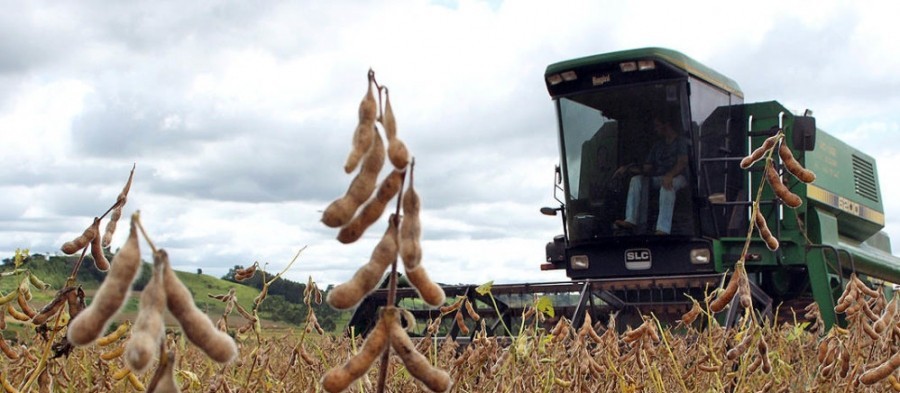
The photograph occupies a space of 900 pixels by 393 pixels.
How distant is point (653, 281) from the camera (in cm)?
978

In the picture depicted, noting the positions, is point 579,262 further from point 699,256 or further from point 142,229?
point 142,229

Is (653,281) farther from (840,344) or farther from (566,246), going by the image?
(840,344)

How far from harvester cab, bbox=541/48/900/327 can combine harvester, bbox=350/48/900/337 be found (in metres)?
0.01

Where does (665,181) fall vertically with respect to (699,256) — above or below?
above

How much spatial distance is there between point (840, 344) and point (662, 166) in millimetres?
8903

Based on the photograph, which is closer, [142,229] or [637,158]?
[142,229]

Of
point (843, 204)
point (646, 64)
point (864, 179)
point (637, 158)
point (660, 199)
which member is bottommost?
point (660, 199)

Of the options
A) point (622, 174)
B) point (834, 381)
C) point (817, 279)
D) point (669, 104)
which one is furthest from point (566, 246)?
point (834, 381)

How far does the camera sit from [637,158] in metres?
11.7

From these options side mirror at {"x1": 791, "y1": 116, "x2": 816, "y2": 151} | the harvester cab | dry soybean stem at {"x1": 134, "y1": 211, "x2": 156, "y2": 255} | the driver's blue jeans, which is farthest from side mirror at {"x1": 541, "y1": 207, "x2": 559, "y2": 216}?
dry soybean stem at {"x1": 134, "y1": 211, "x2": 156, "y2": 255}

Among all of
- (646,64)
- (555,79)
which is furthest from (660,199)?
(555,79)

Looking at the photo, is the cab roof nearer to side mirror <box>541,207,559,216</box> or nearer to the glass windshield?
the glass windshield

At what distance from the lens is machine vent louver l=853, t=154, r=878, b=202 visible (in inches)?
614

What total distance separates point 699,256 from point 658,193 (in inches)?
36.7
